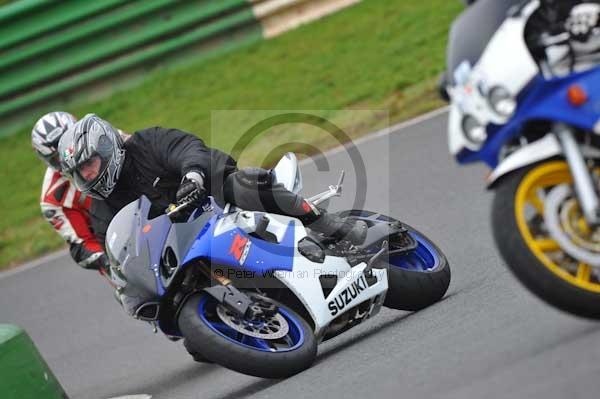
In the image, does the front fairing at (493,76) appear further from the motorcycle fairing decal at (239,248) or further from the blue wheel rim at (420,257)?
the blue wheel rim at (420,257)

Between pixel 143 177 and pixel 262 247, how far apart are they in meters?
1.04

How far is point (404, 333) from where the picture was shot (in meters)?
6.29

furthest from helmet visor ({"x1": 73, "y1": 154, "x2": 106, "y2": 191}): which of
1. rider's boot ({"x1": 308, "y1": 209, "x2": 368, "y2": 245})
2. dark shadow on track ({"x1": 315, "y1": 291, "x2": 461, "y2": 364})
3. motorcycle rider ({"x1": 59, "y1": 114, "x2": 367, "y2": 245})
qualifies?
dark shadow on track ({"x1": 315, "y1": 291, "x2": 461, "y2": 364})

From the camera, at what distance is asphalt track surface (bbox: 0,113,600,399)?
Answer: 4.86 metres

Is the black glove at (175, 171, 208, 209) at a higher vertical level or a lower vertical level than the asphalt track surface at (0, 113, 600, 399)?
higher

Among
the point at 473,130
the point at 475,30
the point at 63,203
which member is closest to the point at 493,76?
the point at 473,130

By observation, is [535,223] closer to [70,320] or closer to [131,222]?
[131,222]

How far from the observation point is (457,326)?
588 cm

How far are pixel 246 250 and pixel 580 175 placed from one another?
209cm

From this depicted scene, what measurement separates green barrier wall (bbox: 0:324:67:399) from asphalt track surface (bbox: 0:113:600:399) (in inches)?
26.9

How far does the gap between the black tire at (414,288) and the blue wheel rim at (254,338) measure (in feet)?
2.20

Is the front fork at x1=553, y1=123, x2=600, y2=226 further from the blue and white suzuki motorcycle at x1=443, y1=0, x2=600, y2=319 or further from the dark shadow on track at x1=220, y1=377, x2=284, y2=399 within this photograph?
the dark shadow on track at x1=220, y1=377, x2=284, y2=399

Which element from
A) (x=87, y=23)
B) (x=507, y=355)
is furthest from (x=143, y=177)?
(x=87, y=23)

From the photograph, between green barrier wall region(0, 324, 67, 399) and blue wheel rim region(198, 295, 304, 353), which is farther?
green barrier wall region(0, 324, 67, 399)
